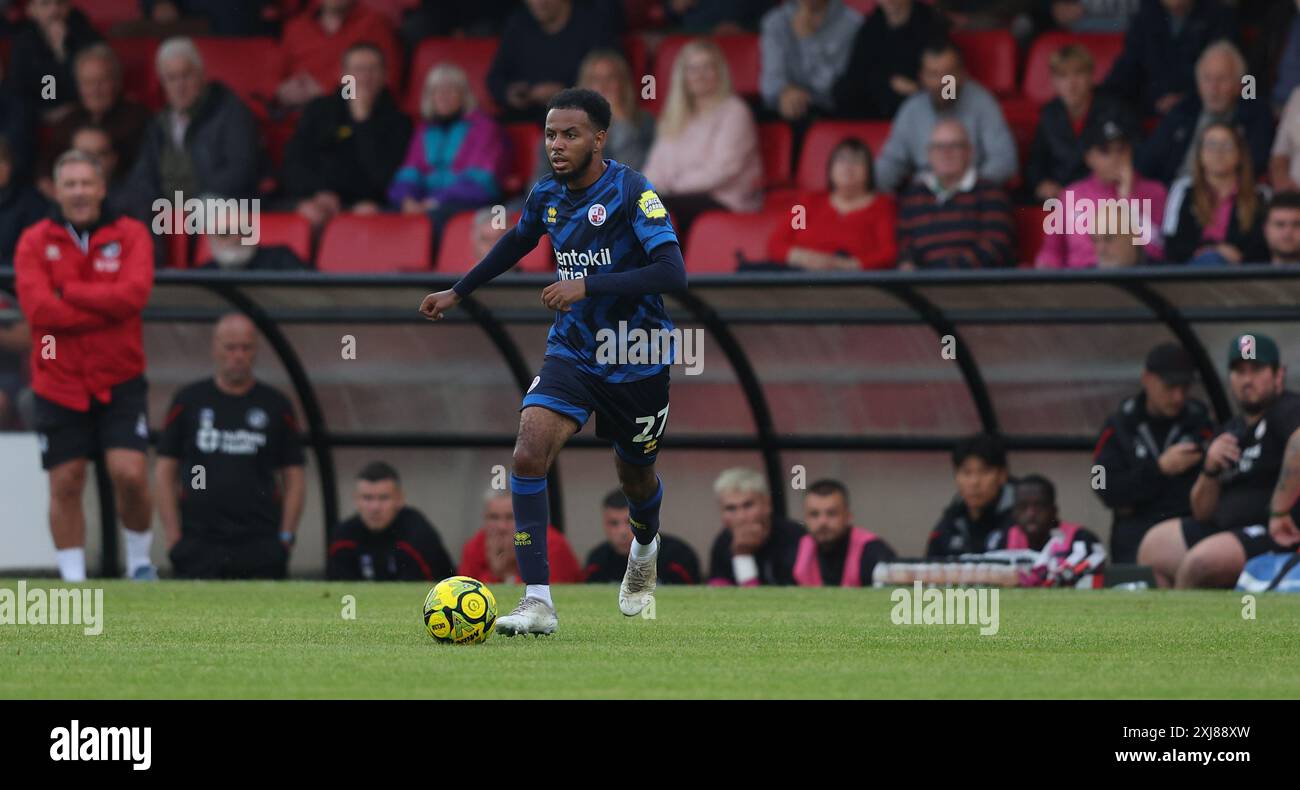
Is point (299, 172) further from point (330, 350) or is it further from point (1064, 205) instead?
point (1064, 205)

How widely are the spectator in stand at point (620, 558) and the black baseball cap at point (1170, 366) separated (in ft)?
9.87

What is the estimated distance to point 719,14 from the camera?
55.9 feet

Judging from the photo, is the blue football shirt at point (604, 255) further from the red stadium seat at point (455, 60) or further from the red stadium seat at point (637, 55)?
the red stadium seat at point (455, 60)

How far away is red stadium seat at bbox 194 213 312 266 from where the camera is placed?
15.8 metres

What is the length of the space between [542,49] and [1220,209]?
5.56 m

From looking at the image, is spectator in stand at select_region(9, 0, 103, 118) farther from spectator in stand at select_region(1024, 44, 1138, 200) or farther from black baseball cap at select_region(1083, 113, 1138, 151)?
black baseball cap at select_region(1083, 113, 1138, 151)

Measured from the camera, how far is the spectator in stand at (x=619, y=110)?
14.7 metres

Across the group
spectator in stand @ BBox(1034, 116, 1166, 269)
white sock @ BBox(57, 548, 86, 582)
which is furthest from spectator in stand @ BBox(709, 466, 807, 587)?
white sock @ BBox(57, 548, 86, 582)

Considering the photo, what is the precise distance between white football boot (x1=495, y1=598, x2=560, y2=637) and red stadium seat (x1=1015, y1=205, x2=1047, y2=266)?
6480 mm

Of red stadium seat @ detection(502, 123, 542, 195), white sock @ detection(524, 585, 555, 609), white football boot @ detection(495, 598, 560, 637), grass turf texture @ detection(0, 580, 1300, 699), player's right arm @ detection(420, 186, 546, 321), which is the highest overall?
red stadium seat @ detection(502, 123, 542, 195)

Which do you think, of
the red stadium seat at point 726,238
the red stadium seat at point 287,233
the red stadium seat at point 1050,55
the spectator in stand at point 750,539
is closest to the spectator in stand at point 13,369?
the red stadium seat at point 287,233

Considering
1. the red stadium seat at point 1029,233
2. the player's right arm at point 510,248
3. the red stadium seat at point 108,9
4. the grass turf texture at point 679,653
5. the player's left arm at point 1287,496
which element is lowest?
the grass turf texture at point 679,653

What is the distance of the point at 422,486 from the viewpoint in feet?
47.2
